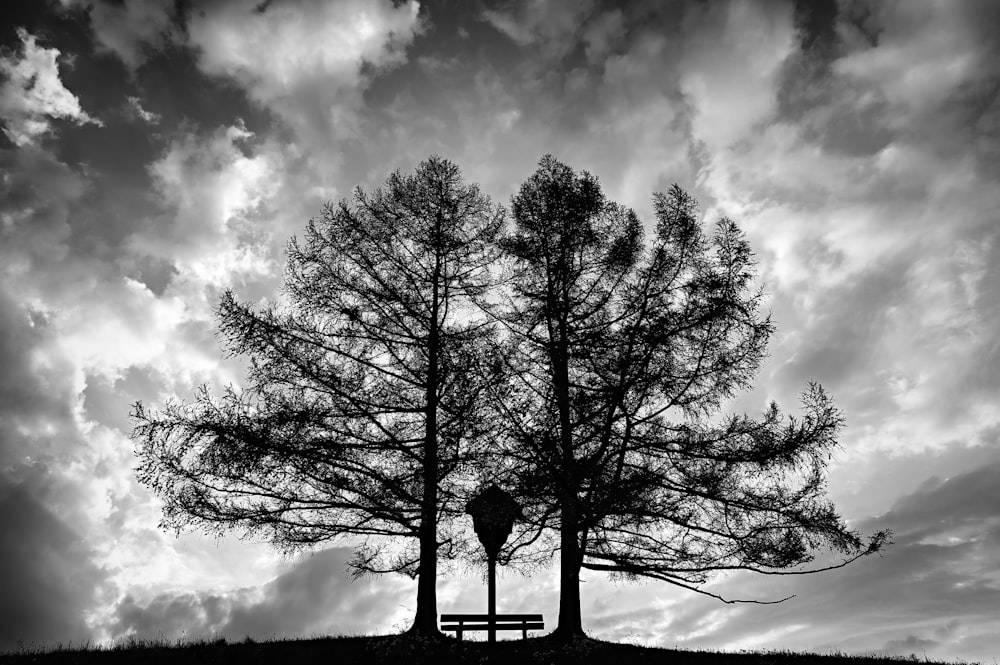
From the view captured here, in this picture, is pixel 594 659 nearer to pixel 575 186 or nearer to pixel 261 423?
pixel 261 423

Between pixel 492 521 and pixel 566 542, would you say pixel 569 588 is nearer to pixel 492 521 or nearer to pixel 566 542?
pixel 566 542

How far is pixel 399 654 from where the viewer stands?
1075 cm

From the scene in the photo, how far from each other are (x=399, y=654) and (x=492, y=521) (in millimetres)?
2567

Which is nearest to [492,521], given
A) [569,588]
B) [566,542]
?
[566,542]

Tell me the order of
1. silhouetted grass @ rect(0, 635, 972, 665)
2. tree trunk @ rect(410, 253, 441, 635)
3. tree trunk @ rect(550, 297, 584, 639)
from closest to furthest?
silhouetted grass @ rect(0, 635, 972, 665), tree trunk @ rect(550, 297, 584, 639), tree trunk @ rect(410, 253, 441, 635)

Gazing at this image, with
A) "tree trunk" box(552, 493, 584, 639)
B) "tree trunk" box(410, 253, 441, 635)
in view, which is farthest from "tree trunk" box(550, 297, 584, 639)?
"tree trunk" box(410, 253, 441, 635)

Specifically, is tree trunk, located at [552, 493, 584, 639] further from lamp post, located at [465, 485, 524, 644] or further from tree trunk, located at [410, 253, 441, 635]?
tree trunk, located at [410, 253, 441, 635]

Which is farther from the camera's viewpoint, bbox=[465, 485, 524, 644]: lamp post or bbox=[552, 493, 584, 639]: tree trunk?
bbox=[552, 493, 584, 639]: tree trunk

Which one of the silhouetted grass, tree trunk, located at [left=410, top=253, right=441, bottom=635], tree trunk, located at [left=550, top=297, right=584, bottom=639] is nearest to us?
the silhouetted grass

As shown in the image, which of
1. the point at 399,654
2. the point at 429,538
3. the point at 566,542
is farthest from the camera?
the point at 429,538

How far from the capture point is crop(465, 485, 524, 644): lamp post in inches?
427

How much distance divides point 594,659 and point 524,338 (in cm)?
575

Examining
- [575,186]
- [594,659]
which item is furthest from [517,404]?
[575,186]

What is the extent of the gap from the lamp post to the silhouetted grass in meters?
0.94
